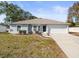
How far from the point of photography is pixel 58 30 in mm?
41938

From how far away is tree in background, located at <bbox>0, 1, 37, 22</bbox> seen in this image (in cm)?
6350

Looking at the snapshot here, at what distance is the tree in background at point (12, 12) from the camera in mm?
63500

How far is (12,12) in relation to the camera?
69.2 meters

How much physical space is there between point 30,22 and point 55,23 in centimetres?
522

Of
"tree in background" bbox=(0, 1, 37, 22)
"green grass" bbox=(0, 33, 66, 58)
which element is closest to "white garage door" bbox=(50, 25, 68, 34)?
"green grass" bbox=(0, 33, 66, 58)

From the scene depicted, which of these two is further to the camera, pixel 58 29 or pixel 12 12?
pixel 12 12

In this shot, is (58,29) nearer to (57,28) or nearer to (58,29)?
(58,29)

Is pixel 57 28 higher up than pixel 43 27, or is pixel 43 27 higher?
pixel 43 27

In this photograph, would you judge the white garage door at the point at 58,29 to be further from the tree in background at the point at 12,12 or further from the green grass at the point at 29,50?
the tree in background at the point at 12,12

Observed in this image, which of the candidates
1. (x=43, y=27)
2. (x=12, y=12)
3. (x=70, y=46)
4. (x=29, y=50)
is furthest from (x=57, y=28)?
(x=12, y=12)

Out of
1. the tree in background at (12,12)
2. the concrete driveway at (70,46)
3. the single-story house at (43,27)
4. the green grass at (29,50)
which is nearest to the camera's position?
the green grass at (29,50)

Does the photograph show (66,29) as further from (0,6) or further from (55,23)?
(0,6)

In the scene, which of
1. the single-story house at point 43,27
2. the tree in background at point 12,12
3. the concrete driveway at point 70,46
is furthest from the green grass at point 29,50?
the tree in background at point 12,12

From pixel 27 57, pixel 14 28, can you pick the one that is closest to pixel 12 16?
pixel 14 28
